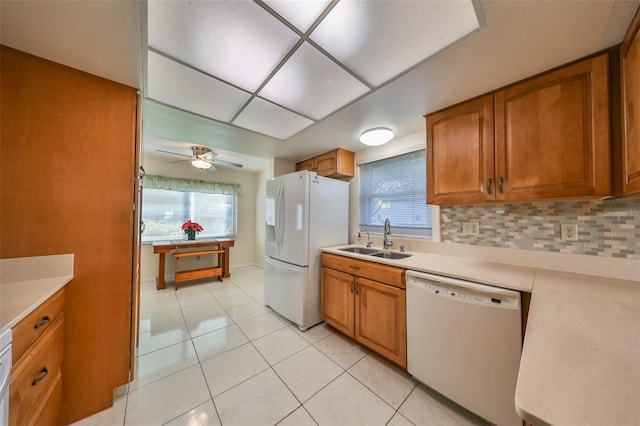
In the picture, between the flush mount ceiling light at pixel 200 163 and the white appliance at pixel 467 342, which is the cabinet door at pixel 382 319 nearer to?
the white appliance at pixel 467 342

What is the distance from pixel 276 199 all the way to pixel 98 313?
171 cm

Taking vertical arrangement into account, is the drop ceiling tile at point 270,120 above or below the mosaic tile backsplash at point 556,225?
above

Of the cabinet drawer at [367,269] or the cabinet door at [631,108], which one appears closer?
the cabinet door at [631,108]

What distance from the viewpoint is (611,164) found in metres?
1.12

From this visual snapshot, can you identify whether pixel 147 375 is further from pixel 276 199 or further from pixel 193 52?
pixel 193 52

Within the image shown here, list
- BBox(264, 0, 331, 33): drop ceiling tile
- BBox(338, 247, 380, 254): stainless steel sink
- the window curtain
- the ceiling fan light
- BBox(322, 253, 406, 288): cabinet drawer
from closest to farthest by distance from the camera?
BBox(264, 0, 331, 33): drop ceiling tile → BBox(322, 253, 406, 288): cabinet drawer → BBox(338, 247, 380, 254): stainless steel sink → the ceiling fan light → the window curtain

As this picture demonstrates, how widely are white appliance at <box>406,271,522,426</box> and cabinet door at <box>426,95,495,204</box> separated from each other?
714 mm

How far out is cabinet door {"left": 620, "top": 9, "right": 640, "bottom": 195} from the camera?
3.06 ft

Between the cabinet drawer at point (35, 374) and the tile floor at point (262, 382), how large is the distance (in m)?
0.44

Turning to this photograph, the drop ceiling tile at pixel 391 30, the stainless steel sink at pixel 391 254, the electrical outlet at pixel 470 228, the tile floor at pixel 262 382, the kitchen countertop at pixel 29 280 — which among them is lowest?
the tile floor at pixel 262 382

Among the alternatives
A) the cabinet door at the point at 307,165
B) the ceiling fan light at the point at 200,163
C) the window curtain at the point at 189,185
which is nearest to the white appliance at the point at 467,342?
the cabinet door at the point at 307,165

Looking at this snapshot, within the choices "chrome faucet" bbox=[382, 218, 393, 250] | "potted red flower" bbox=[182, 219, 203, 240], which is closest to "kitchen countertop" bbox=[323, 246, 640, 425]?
"chrome faucet" bbox=[382, 218, 393, 250]

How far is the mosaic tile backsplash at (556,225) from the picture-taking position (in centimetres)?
123

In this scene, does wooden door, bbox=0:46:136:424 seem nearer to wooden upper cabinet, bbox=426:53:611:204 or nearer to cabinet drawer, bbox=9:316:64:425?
cabinet drawer, bbox=9:316:64:425
